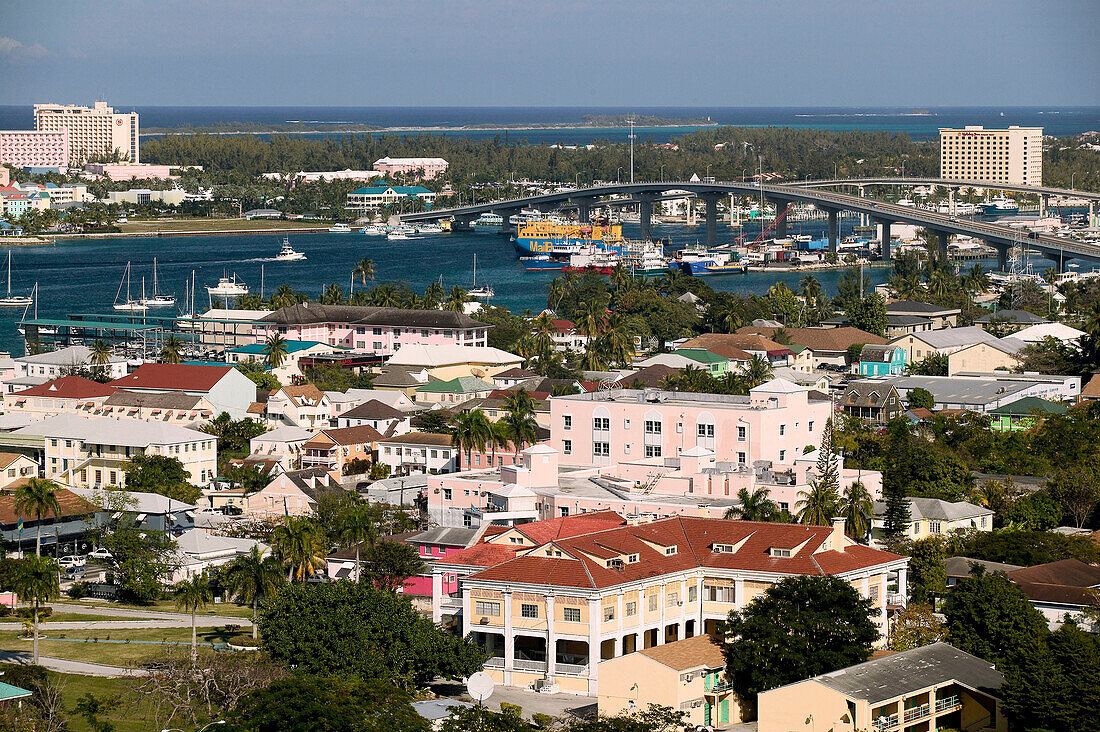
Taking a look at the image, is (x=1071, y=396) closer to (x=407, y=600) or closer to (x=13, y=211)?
(x=407, y=600)

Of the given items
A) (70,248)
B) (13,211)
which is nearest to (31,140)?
(13,211)

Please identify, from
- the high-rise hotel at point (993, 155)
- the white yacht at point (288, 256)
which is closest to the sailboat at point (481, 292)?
the white yacht at point (288, 256)

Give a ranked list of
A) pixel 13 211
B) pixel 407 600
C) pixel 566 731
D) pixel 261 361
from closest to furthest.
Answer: pixel 566 731 < pixel 407 600 < pixel 261 361 < pixel 13 211

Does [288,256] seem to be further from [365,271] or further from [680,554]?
[680,554]

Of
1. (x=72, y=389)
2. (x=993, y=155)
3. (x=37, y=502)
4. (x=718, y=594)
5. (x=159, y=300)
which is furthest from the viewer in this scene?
(x=993, y=155)

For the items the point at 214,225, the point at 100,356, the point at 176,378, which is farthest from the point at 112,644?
the point at 214,225

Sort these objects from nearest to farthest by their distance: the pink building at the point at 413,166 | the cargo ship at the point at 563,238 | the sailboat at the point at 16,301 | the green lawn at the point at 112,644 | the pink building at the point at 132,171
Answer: the green lawn at the point at 112,644, the sailboat at the point at 16,301, the cargo ship at the point at 563,238, the pink building at the point at 132,171, the pink building at the point at 413,166

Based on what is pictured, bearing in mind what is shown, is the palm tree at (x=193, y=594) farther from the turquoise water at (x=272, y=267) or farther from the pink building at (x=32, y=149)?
the pink building at (x=32, y=149)
